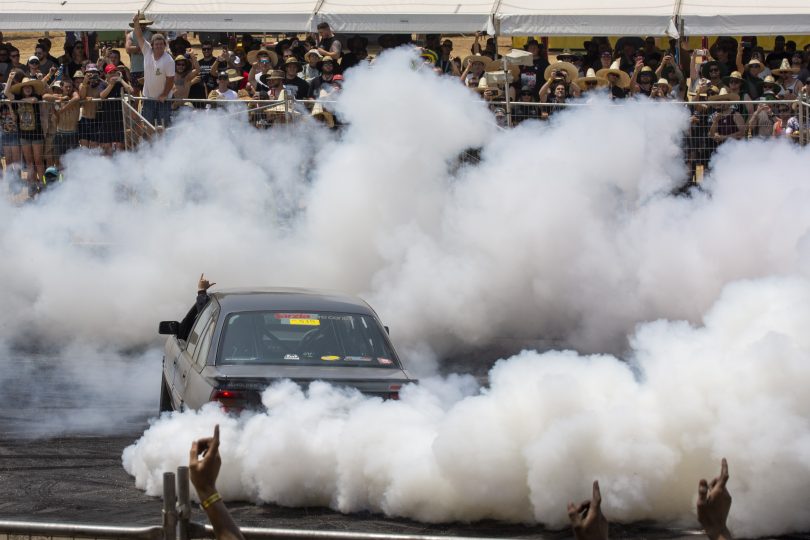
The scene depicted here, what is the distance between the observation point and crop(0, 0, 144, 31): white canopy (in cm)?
1897

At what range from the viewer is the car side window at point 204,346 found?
8.27 meters

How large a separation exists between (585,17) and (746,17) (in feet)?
7.09

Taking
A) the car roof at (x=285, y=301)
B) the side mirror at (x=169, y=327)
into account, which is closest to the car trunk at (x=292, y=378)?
the car roof at (x=285, y=301)

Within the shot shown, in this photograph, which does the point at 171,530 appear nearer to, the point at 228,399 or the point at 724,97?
the point at 228,399

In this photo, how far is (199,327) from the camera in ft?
29.9

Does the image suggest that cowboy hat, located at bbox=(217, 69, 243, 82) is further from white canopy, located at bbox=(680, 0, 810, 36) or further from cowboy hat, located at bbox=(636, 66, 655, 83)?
white canopy, located at bbox=(680, 0, 810, 36)

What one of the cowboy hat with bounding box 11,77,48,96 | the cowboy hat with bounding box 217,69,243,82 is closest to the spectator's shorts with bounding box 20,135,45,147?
the cowboy hat with bounding box 11,77,48,96

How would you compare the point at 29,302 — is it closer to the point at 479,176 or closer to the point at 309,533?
the point at 479,176

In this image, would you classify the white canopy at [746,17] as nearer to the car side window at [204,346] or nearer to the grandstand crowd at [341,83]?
the grandstand crowd at [341,83]

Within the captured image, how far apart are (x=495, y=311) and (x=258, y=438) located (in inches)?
249

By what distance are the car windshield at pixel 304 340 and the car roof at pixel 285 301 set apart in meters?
0.07

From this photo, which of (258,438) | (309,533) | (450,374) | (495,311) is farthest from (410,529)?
(495,311)

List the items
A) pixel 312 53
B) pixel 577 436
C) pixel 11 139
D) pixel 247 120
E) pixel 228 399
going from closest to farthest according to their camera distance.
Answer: pixel 577 436, pixel 228 399, pixel 247 120, pixel 11 139, pixel 312 53

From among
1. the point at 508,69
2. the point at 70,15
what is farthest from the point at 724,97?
the point at 70,15
